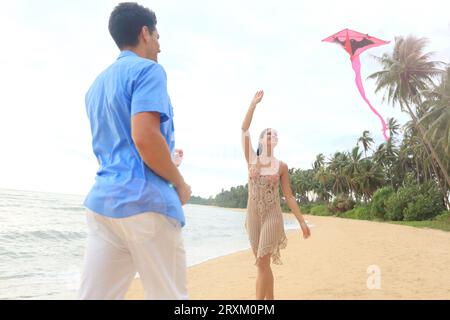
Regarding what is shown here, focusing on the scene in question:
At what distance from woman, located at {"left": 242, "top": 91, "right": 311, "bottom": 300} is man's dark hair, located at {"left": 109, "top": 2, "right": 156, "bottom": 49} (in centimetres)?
192

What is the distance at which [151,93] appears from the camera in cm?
172

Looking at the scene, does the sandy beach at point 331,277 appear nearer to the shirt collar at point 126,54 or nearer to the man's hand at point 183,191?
the man's hand at point 183,191

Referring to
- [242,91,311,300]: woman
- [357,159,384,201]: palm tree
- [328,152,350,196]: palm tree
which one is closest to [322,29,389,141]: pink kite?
[242,91,311,300]: woman

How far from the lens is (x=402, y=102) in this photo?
3438 cm

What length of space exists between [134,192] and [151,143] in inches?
7.9

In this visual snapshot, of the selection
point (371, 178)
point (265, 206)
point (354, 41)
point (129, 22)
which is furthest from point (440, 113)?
point (129, 22)

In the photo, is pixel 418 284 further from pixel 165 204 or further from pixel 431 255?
pixel 165 204

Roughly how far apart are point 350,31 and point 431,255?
5405 millimetres

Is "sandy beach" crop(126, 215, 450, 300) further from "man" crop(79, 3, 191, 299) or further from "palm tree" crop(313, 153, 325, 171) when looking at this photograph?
"palm tree" crop(313, 153, 325, 171)

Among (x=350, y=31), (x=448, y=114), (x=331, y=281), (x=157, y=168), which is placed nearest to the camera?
(x=157, y=168)

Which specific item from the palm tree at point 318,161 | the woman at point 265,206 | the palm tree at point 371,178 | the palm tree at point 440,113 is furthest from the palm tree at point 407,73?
the palm tree at point 318,161

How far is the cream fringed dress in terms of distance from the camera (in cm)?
393

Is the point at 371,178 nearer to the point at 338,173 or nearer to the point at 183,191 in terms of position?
the point at 338,173
